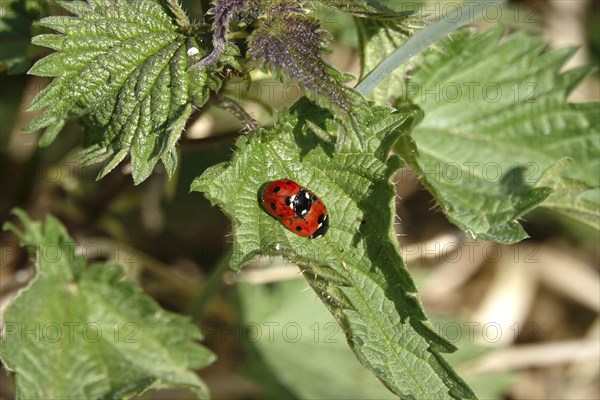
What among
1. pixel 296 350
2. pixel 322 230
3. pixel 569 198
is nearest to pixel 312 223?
pixel 322 230

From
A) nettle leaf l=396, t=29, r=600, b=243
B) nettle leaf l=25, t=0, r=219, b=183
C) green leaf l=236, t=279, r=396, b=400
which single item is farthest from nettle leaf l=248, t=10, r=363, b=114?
green leaf l=236, t=279, r=396, b=400

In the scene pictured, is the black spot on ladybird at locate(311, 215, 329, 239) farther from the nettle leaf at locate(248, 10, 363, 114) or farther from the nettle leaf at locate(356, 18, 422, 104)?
the nettle leaf at locate(356, 18, 422, 104)

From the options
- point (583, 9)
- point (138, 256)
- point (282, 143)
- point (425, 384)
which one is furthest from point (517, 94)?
point (583, 9)

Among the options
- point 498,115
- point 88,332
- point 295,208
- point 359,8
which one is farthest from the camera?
point 498,115

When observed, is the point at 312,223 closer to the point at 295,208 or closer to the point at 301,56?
the point at 295,208

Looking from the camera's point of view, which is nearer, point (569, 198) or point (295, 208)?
point (295, 208)

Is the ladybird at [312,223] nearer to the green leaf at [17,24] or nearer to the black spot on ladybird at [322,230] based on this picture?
the black spot on ladybird at [322,230]

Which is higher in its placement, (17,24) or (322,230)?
(17,24)

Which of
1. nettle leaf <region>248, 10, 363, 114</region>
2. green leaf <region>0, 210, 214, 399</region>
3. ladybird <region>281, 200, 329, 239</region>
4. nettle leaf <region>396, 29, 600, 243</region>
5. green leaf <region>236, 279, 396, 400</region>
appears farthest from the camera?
green leaf <region>236, 279, 396, 400</region>
